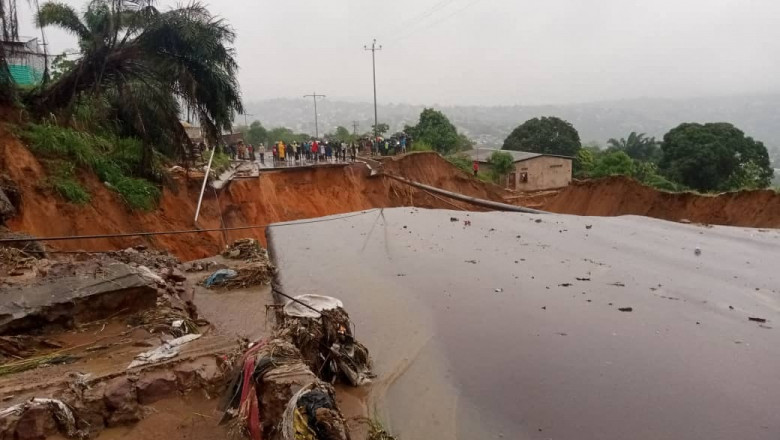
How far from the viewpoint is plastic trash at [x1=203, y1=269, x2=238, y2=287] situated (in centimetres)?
911

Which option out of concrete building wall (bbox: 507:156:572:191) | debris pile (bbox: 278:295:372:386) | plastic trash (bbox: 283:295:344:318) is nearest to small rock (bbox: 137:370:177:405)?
debris pile (bbox: 278:295:372:386)

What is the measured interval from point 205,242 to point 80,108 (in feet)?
16.7

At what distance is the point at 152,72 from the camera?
1320cm

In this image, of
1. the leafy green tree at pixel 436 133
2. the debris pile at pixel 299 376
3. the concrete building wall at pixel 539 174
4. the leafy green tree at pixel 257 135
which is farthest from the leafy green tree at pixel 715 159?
the leafy green tree at pixel 257 135

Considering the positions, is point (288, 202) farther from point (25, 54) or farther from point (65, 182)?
point (25, 54)

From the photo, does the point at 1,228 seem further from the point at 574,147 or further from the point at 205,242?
the point at 574,147

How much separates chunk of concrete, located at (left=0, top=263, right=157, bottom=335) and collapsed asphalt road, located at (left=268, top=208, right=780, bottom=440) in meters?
1.85

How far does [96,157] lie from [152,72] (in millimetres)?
→ 2799

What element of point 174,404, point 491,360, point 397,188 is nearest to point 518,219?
point 491,360

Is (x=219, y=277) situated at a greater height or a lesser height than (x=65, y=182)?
lesser

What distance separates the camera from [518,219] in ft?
37.5

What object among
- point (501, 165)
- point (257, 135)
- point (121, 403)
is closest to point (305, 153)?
point (501, 165)

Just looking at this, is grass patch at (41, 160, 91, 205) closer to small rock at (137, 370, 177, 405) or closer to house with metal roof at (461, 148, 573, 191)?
small rock at (137, 370, 177, 405)

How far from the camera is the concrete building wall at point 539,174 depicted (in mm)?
33250
